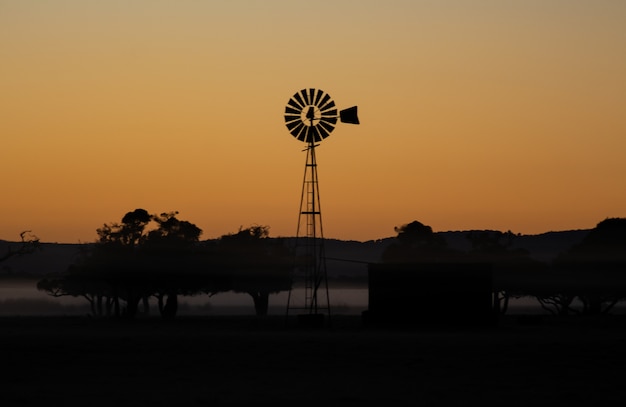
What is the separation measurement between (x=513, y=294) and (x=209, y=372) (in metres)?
85.6

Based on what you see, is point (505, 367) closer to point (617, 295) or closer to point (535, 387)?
point (535, 387)

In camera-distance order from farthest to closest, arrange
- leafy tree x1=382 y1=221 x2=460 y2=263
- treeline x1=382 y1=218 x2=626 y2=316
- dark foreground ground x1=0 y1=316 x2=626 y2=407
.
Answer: leafy tree x1=382 y1=221 x2=460 y2=263 < treeline x1=382 y1=218 x2=626 y2=316 < dark foreground ground x1=0 y1=316 x2=626 y2=407

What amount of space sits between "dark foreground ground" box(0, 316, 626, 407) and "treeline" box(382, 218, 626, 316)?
4778cm

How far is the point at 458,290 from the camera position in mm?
60500

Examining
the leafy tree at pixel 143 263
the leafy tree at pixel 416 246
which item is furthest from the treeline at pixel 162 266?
the leafy tree at pixel 416 246

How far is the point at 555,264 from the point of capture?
112m

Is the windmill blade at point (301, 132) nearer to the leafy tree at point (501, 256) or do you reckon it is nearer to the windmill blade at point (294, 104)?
the windmill blade at point (294, 104)

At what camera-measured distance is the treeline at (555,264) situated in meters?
103

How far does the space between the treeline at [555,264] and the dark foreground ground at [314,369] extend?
4778cm

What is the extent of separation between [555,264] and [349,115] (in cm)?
5782

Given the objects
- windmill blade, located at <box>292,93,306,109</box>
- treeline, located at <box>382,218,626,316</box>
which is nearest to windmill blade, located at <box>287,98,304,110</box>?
windmill blade, located at <box>292,93,306,109</box>

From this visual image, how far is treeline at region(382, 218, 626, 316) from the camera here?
103 m

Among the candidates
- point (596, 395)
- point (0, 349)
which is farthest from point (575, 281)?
point (596, 395)

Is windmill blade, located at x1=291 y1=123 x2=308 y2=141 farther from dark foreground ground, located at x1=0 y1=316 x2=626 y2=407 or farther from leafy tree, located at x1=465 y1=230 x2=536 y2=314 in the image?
leafy tree, located at x1=465 y1=230 x2=536 y2=314
